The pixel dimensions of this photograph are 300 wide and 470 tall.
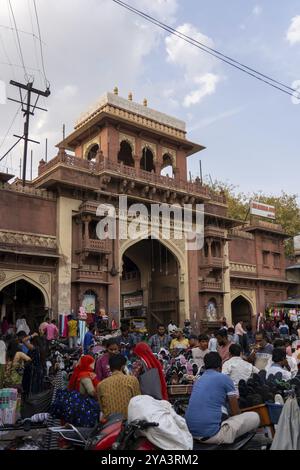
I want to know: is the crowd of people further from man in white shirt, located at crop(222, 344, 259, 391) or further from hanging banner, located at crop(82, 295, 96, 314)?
hanging banner, located at crop(82, 295, 96, 314)

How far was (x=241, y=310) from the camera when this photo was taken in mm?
24859

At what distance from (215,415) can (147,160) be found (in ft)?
61.6

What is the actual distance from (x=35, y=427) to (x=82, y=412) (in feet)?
3.30

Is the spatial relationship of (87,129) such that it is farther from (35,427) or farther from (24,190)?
(35,427)

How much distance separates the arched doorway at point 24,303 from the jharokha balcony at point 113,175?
3.84 m

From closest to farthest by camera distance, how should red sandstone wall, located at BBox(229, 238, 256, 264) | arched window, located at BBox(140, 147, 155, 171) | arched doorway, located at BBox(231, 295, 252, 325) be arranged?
arched window, located at BBox(140, 147, 155, 171) → red sandstone wall, located at BBox(229, 238, 256, 264) → arched doorway, located at BBox(231, 295, 252, 325)

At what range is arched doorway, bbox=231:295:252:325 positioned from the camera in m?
24.3

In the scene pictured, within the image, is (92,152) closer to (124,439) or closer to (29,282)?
(29,282)

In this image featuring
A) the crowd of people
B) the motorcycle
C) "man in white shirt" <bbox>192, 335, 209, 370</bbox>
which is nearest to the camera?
the motorcycle

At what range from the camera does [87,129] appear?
67.7ft

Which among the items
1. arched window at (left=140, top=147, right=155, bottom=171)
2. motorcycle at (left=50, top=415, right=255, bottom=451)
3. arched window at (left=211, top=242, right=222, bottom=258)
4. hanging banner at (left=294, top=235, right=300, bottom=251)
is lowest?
motorcycle at (left=50, top=415, right=255, bottom=451)

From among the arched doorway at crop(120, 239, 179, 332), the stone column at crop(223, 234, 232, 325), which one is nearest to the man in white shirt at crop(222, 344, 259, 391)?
the arched doorway at crop(120, 239, 179, 332)

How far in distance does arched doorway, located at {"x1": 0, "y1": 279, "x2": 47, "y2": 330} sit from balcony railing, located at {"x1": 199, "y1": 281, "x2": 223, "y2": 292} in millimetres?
7221
